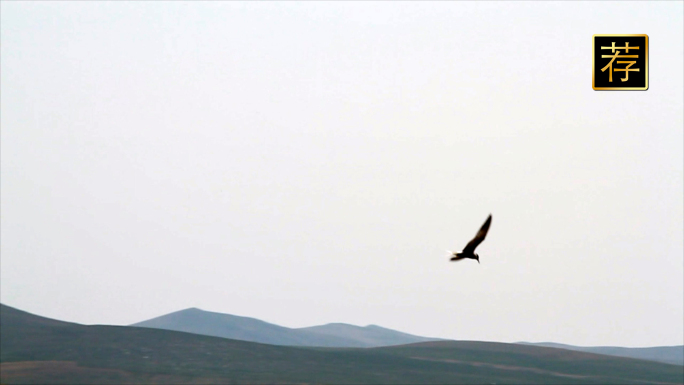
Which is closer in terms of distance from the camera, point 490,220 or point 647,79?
point 490,220

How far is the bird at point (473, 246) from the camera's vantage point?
182 feet

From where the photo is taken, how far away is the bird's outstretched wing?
55.8m

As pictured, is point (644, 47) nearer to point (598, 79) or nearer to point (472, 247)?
point (598, 79)

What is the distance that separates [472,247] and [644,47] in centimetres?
4001

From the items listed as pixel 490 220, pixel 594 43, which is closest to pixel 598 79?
pixel 594 43

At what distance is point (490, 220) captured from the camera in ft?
188

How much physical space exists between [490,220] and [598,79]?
34.3 metres

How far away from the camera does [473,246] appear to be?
5638 centimetres

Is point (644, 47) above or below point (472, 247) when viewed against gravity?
above

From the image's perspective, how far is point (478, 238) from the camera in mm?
57531

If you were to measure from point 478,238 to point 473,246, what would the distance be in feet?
4.25

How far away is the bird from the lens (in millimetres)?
55344

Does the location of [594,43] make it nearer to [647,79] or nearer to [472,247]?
[647,79]

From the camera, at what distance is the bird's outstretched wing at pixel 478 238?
55.8m
